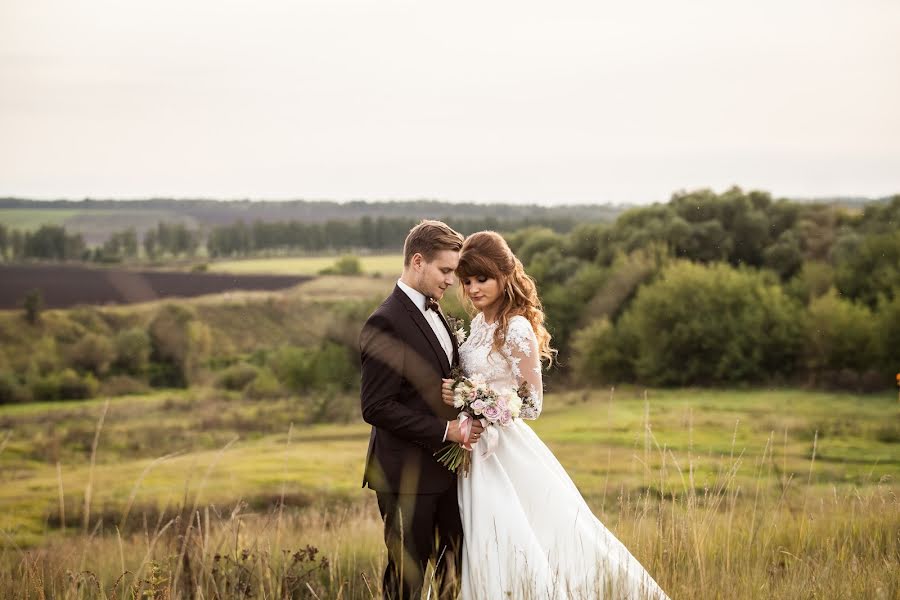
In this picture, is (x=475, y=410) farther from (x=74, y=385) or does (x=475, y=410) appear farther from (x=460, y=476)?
(x=74, y=385)

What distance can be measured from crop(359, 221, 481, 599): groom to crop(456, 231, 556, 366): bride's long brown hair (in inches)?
5.1

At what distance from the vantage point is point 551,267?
76438mm

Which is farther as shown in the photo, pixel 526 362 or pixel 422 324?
pixel 526 362

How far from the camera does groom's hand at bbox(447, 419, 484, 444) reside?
15.1 ft

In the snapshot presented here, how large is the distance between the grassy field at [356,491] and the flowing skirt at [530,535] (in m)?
0.36

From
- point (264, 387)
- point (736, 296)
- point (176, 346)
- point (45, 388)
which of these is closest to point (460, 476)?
point (736, 296)

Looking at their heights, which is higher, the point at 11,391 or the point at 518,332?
the point at 518,332

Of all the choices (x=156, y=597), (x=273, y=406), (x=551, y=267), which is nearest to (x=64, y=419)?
(x=273, y=406)

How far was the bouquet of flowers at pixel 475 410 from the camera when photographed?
14.9 feet

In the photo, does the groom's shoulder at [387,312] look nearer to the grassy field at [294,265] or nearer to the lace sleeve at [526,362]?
the lace sleeve at [526,362]

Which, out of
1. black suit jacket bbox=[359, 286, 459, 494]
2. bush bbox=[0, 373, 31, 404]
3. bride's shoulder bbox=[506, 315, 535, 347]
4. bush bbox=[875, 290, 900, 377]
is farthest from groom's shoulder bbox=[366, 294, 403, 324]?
bush bbox=[0, 373, 31, 404]

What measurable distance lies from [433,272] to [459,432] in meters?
0.92

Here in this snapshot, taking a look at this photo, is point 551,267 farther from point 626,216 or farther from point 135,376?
point 135,376

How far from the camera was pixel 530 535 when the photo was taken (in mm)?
4598
